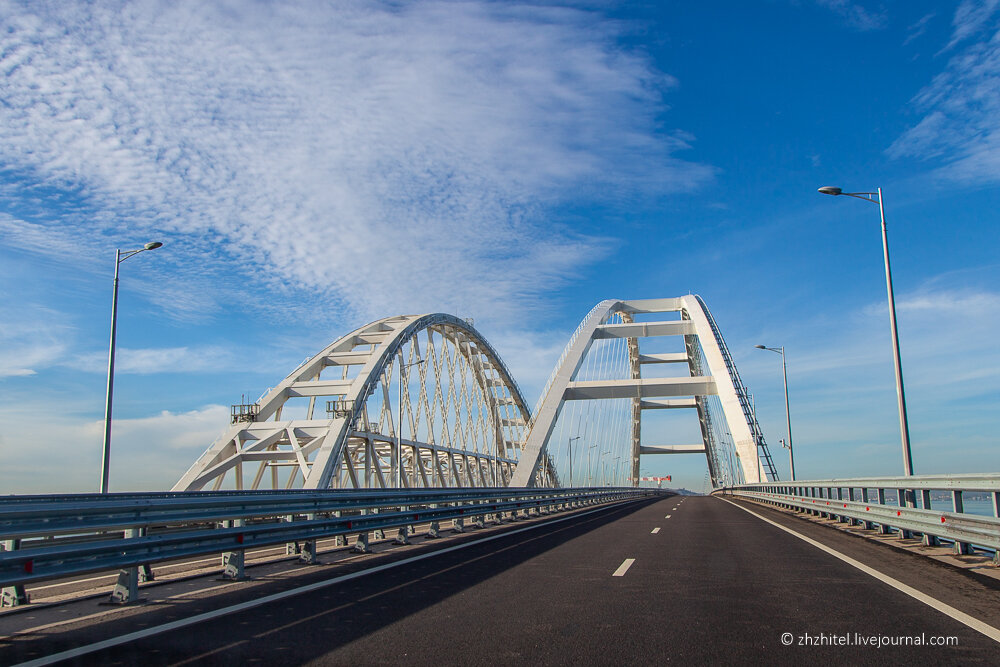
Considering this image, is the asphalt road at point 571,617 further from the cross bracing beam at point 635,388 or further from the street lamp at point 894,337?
the cross bracing beam at point 635,388

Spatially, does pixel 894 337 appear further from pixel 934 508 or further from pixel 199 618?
pixel 199 618

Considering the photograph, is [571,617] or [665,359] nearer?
[571,617]

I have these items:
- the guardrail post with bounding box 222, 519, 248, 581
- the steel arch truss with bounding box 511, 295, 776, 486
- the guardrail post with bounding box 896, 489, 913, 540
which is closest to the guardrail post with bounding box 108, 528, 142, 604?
the guardrail post with bounding box 222, 519, 248, 581

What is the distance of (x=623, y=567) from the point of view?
10.1 metres

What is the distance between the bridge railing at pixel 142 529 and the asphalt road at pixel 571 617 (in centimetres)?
49

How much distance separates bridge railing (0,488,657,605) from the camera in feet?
20.5

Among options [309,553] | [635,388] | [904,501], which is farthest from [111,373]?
[635,388]

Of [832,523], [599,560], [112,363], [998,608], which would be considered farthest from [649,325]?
[998,608]

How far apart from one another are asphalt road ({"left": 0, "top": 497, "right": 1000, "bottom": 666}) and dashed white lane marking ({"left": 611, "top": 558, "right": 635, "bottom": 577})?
0.14 feet

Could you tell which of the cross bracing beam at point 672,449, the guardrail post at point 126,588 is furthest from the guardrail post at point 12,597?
the cross bracing beam at point 672,449

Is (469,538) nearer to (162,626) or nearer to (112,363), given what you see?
(162,626)

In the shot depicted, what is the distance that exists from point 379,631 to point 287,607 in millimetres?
1512

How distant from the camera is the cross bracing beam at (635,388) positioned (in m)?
48.0

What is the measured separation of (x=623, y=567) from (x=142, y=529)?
5.87 metres
